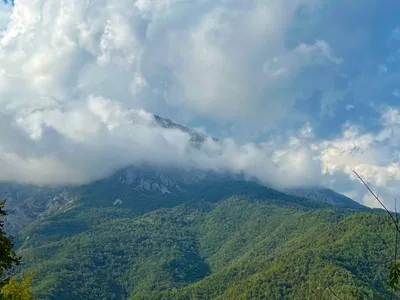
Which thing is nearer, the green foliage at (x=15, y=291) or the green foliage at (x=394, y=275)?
the green foliage at (x=394, y=275)

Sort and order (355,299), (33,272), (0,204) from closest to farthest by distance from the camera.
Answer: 1. (355,299)
2. (33,272)
3. (0,204)

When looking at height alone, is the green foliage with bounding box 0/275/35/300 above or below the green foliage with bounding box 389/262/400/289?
below

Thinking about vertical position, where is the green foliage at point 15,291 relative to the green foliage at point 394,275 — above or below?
below

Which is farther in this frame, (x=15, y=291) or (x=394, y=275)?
(x=15, y=291)

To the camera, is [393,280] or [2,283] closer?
[393,280]

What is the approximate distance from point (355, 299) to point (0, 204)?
28.8 meters

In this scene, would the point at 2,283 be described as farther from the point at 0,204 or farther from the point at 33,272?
the point at 0,204

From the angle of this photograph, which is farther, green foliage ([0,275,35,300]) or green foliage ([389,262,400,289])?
green foliage ([0,275,35,300])

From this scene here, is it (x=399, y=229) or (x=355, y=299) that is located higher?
(x=399, y=229)

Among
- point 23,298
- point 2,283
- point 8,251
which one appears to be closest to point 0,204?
point 8,251

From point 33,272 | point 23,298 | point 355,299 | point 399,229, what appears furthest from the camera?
point 33,272

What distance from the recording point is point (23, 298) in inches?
1230

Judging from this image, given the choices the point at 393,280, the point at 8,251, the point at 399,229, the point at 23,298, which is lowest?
the point at 23,298

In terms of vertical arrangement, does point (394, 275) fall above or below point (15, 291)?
above
